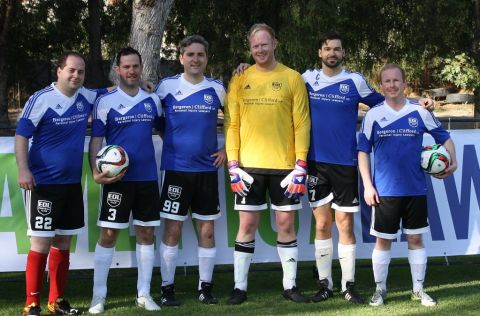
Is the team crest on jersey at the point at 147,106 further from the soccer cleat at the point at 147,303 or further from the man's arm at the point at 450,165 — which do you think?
the man's arm at the point at 450,165

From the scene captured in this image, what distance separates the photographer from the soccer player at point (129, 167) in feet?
17.2

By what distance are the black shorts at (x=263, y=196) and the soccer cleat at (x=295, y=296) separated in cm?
71

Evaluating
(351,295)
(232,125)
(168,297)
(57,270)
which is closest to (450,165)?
(351,295)

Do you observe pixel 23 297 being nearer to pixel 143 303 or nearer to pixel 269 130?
pixel 143 303

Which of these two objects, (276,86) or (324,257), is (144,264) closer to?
(324,257)

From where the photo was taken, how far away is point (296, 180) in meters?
5.25

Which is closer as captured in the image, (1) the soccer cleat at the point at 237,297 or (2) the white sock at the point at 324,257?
(1) the soccer cleat at the point at 237,297

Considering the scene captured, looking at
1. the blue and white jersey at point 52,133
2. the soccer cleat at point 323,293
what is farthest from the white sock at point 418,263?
the blue and white jersey at point 52,133

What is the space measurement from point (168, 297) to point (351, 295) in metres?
1.51

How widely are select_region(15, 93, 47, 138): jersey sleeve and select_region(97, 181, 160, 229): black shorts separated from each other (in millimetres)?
716

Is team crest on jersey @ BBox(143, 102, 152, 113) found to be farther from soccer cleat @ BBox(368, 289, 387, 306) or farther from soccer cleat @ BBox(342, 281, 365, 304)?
soccer cleat @ BBox(368, 289, 387, 306)

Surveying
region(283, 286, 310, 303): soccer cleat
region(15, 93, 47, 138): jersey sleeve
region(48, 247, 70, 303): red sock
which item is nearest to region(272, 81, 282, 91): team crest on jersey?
region(283, 286, 310, 303): soccer cleat

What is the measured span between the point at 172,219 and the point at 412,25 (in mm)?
13462

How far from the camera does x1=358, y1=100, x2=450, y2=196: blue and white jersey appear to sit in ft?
17.6
